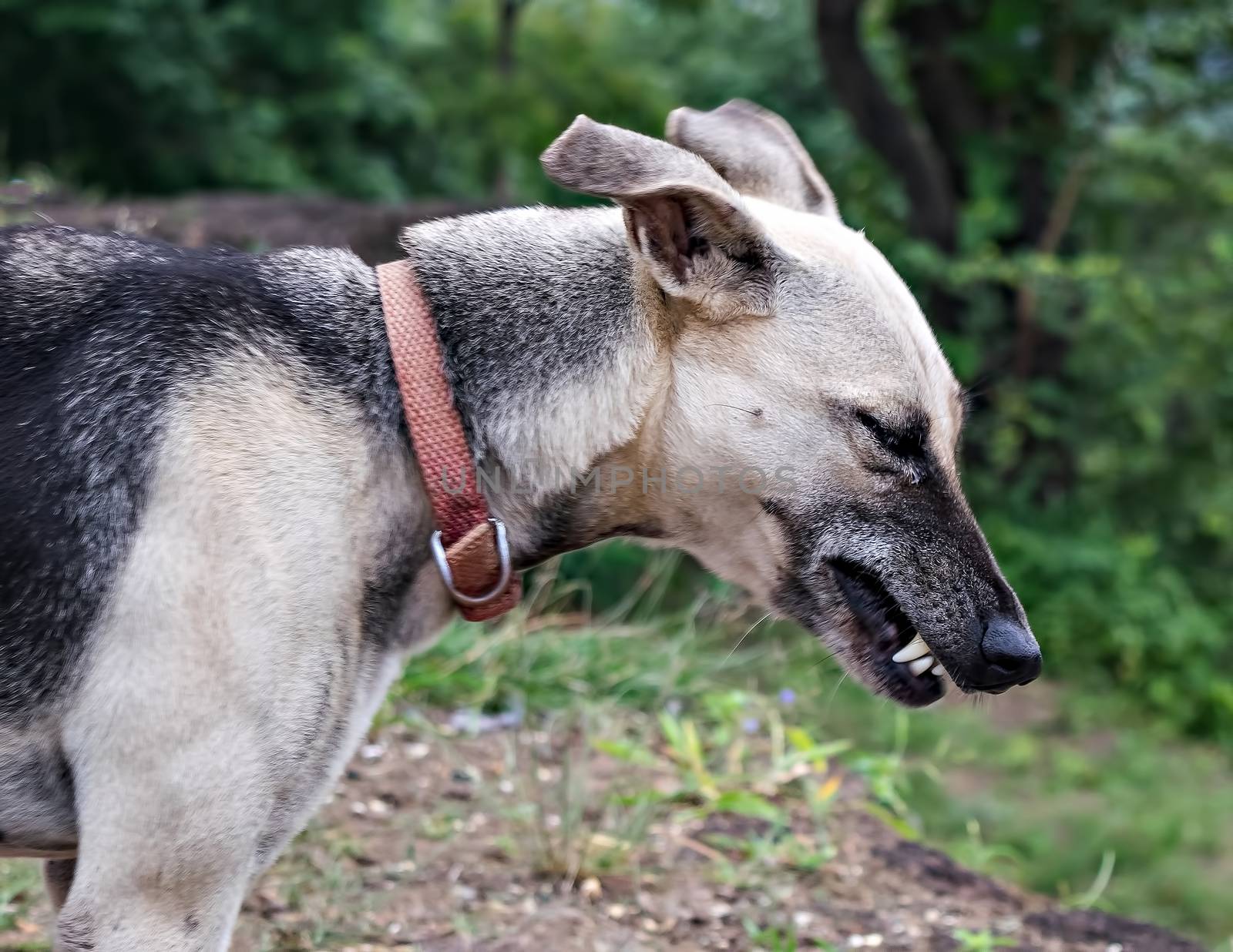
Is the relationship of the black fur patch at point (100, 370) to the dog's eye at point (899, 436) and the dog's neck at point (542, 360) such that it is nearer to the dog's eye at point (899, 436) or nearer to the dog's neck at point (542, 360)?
the dog's neck at point (542, 360)

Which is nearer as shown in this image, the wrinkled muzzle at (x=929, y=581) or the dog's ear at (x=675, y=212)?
the dog's ear at (x=675, y=212)

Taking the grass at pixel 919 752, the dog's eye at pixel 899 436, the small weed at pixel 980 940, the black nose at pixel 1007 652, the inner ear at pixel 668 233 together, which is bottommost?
the grass at pixel 919 752

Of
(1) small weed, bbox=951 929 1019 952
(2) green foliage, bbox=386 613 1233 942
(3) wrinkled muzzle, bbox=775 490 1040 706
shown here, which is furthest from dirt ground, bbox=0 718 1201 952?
(3) wrinkled muzzle, bbox=775 490 1040 706

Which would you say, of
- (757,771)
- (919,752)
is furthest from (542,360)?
(919,752)

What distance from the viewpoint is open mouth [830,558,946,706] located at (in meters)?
2.52

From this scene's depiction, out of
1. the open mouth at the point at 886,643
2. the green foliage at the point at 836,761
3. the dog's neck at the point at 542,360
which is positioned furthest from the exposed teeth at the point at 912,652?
the green foliage at the point at 836,761

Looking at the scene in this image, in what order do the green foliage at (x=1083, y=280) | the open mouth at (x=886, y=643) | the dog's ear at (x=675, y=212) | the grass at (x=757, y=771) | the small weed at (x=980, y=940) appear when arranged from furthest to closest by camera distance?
1. the green foliage at (x=1083, y=280)
2. the grass at (x=757, y=771)
3. the small weed at (x=980, y=940)
4. the open mouth at (x=886, y=643)
5. the dog's ear at (x=675, y=212)

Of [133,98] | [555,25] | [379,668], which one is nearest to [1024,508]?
[555,25]

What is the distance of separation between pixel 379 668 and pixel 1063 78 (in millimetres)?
6661

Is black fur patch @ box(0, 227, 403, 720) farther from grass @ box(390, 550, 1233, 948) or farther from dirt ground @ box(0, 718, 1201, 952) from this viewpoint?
grass @ box(390, 550, 1233, 948)

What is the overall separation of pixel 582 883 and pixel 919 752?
272cm

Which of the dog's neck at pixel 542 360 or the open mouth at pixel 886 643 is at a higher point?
the dog's neck at pixel 542 360

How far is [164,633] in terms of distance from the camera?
2.02m

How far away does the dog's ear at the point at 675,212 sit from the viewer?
2.25 metres
